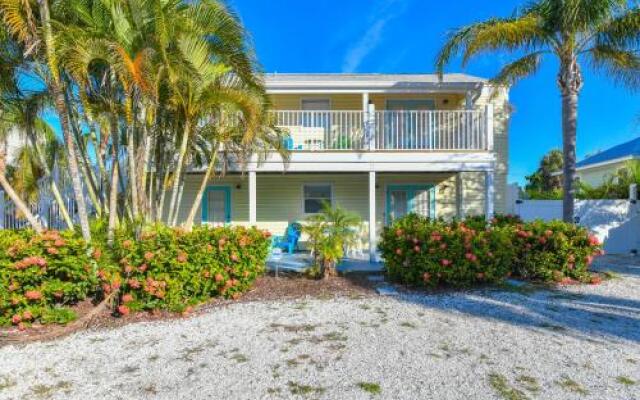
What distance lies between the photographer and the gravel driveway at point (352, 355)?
3207mm

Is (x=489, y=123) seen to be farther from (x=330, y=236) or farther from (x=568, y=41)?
(x=330, y=236)

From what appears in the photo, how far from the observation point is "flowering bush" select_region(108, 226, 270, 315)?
5094mm

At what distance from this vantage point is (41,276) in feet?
15.8

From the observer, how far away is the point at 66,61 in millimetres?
5062

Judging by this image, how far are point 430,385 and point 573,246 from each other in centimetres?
546

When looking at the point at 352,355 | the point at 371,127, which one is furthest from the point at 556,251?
the point at 352,355

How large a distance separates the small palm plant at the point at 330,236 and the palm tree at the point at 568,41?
4.46 meters

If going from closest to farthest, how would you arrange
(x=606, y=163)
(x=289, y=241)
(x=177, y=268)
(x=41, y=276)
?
(x=41, y=276) → (x=177, y=268) → (x=289, y=241) → (x=606, y=163)

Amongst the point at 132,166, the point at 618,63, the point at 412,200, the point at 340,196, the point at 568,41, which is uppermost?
the point at 568,41

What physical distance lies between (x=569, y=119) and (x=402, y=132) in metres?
3.75

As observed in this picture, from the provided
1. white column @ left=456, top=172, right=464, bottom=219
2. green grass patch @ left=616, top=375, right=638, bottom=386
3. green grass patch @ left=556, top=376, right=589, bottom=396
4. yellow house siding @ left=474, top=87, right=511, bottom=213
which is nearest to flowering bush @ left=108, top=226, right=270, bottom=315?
green grass patch @ left=556, top=376, right=589, bottom=396

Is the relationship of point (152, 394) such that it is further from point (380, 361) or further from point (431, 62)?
point (431, 62)

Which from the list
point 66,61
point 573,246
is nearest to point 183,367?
point 66,61

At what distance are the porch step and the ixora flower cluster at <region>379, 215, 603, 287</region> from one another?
0.27 m
